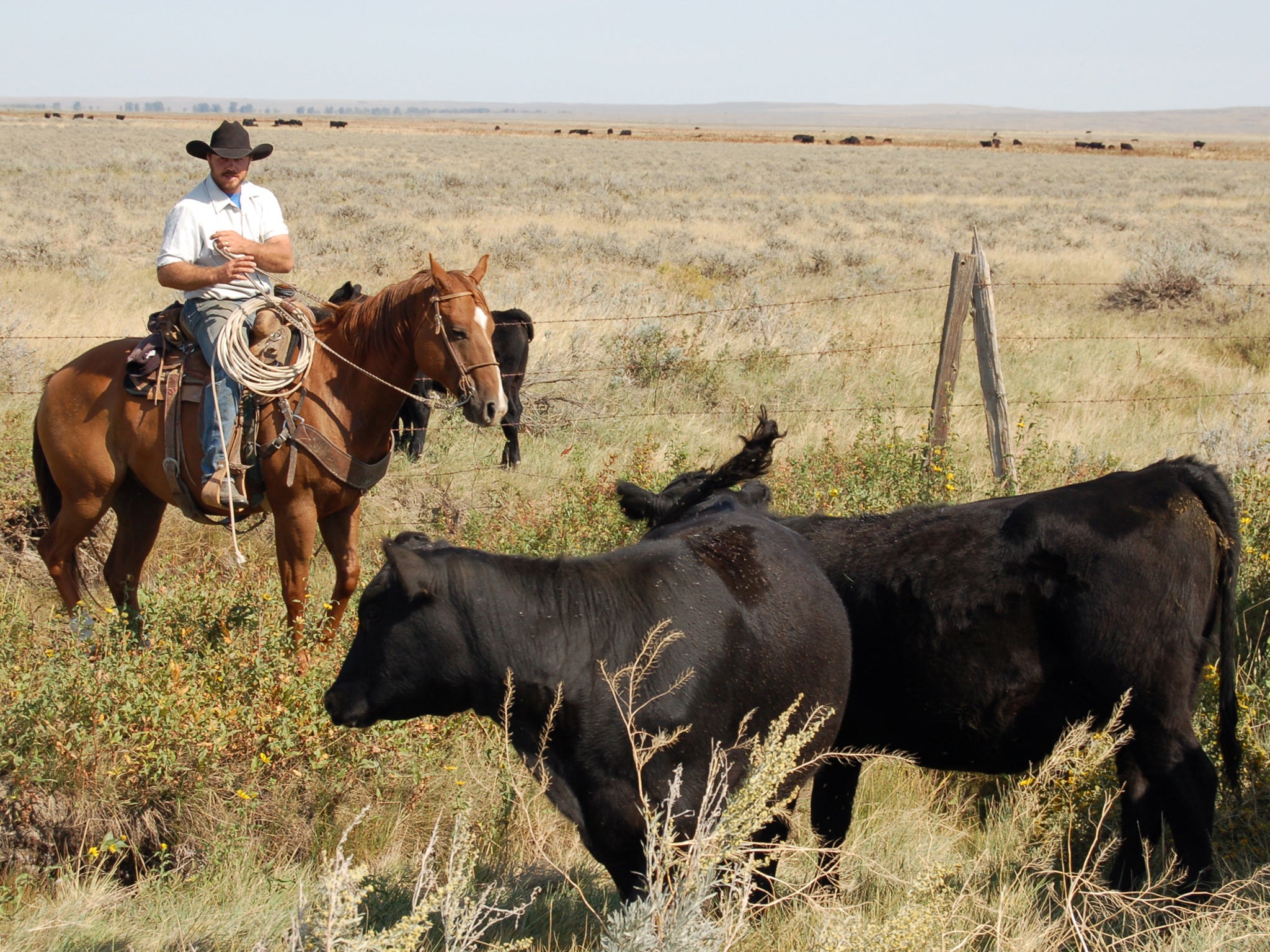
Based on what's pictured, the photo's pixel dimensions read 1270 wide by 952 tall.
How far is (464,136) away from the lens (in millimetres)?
77000

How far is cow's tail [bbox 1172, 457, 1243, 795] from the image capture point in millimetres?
3881

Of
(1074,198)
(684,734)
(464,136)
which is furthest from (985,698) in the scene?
(464,136)

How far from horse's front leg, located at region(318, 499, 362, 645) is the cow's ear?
8.86ft

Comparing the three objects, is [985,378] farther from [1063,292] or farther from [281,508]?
[1063,292]

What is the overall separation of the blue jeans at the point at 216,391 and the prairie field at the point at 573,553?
67cm

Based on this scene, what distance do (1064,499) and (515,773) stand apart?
7.87ft

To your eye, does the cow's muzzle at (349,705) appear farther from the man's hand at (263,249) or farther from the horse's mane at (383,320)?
the man's hand at (263,249)

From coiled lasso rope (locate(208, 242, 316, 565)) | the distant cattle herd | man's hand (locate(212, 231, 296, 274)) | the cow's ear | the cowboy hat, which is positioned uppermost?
the distant cattle herd

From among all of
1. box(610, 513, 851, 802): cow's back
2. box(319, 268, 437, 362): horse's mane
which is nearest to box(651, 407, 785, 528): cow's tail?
box(610, 513, 851, 802): cow's back

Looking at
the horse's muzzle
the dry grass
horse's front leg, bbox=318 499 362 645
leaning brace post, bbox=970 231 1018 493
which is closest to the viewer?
the horse's muzzle

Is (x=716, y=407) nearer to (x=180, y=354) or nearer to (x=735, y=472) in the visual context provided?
(x=180, y=354)

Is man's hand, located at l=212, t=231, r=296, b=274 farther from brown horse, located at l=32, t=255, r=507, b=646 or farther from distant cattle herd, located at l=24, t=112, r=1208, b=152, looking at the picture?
distant cattle herd, located at l=24, t=112, r=1208, b=152

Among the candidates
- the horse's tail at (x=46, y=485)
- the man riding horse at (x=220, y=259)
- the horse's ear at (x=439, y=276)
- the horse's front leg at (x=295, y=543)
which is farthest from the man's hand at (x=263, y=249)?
the horse's tail at (x=46, y=485)

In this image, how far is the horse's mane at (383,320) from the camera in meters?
5.79
